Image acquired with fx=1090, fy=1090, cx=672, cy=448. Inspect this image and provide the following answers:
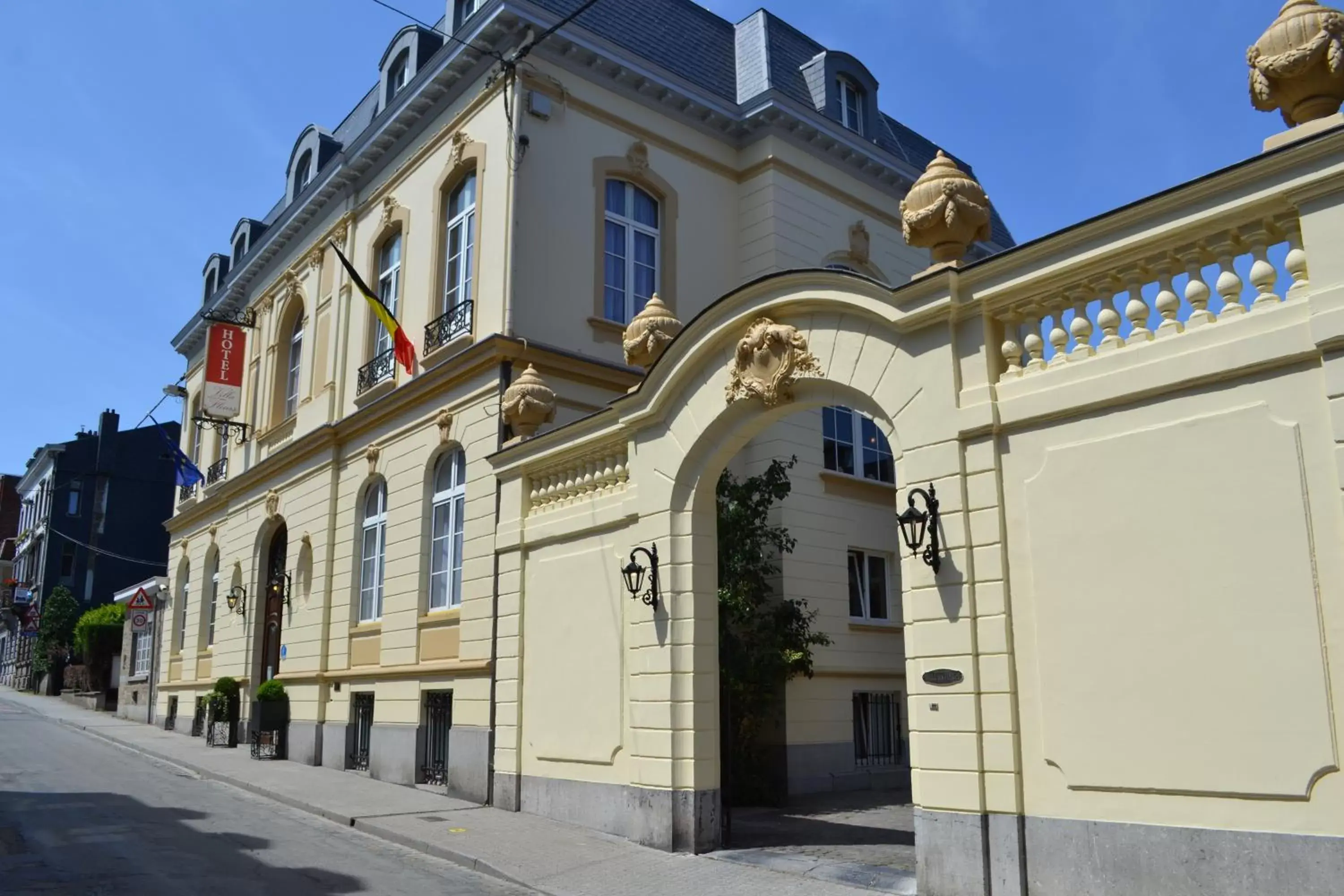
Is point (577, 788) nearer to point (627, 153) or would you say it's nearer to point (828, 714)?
point (828, 714)

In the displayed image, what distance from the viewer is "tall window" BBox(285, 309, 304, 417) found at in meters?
24.4

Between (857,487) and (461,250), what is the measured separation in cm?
763

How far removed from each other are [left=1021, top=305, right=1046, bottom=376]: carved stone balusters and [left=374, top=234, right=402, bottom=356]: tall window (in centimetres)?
1334

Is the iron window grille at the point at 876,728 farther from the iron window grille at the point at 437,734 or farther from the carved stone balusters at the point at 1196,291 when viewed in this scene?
the carved stone balusters at the point at 1196,291

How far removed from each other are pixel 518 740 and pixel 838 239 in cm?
1089

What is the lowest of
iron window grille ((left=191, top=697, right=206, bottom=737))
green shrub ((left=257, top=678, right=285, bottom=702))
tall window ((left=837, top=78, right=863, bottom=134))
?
iron window grille ((left=191, top=697, right=206, bottom=737))

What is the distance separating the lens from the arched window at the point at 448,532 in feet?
53.7

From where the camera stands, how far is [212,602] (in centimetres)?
2759

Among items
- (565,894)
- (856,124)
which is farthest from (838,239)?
(565,894)

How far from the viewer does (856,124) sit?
21.3m

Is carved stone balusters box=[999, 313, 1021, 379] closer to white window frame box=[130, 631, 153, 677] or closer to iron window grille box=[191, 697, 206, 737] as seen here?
iron window grille box=[191, 697, 206, 737]

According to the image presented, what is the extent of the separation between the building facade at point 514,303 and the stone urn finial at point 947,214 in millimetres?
6926

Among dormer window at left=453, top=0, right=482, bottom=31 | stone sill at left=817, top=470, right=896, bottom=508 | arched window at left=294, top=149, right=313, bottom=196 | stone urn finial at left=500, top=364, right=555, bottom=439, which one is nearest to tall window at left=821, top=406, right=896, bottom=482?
stone sill at left=817, top=470, right=896, bottom=508

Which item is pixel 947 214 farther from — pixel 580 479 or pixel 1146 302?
pixel 580 479
